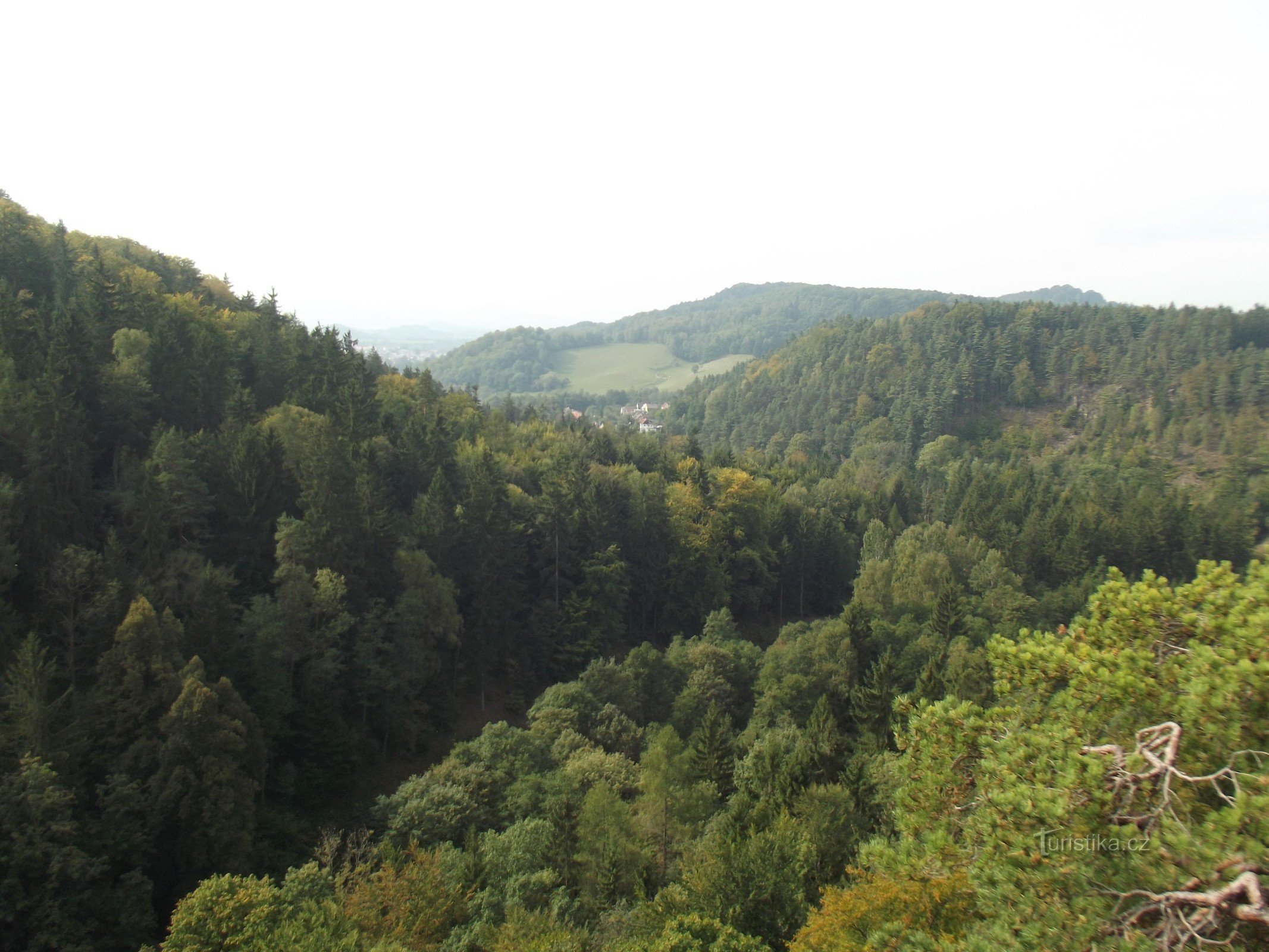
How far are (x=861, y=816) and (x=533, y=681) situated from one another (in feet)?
82.9

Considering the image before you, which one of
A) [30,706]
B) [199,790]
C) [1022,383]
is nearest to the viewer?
[30,706]

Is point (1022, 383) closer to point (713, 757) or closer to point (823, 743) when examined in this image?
point (823, 743)

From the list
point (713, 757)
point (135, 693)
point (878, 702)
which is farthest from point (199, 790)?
point (878, 702)

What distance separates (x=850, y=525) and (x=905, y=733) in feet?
198

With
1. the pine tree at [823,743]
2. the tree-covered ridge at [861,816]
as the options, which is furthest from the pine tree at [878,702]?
the pine tree at [823,743]

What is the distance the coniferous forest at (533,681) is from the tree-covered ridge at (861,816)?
2.7 inches

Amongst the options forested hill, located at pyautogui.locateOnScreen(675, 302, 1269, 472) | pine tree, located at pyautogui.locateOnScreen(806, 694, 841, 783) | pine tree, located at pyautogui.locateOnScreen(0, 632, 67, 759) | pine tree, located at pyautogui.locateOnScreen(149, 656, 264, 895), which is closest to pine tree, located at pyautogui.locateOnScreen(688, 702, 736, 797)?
pine tree, located at pyautogui.locateOnScreen(806, 694, 841, 783)

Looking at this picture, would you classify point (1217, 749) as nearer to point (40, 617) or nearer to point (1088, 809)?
point (1088, 809)

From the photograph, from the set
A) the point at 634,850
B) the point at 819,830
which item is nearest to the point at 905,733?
the point at 819,830

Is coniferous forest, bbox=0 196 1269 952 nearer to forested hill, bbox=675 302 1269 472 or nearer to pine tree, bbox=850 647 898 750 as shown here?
pine tree, bbox=850 647 898 750

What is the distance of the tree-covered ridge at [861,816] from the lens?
8.04m

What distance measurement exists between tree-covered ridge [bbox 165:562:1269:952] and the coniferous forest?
69 millimetres

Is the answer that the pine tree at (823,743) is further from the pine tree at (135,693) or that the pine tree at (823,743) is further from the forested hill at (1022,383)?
the forested hill at (1022,383)

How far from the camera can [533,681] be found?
43.8 metres
